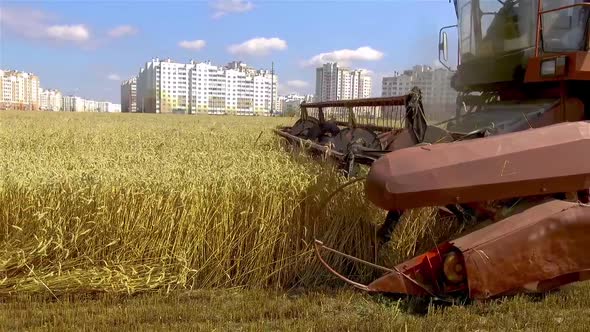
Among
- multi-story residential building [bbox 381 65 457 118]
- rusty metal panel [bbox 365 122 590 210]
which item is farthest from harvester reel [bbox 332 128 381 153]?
rusty metal panel [bbox 365 122 590 210]

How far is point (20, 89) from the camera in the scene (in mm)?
70312

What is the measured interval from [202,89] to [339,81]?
4695 centimetres

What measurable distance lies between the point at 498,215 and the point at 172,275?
1866 millimetres

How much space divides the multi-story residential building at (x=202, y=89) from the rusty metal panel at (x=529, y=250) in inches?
2249

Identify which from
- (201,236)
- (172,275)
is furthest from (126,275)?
(201,236)

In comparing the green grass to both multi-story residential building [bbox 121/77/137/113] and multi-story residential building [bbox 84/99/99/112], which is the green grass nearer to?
multi-story residential building [bbox 121/77/137/113]

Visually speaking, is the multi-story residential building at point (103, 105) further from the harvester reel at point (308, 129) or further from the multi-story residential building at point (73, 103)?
the harvester reel at point (308, 129)

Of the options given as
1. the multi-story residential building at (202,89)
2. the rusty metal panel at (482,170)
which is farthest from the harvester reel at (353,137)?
the multi-story residential building at (202,89)

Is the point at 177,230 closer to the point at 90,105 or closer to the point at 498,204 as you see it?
the point at 498,204

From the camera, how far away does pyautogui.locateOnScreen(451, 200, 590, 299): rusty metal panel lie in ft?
8.18

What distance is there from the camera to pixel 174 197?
3.12m

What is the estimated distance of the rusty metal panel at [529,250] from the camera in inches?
98.1

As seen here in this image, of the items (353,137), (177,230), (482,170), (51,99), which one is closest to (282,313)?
(177,230)

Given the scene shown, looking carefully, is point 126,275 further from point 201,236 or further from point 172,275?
point 201,236
